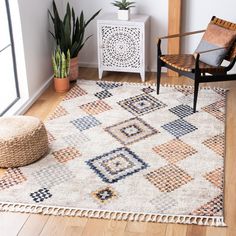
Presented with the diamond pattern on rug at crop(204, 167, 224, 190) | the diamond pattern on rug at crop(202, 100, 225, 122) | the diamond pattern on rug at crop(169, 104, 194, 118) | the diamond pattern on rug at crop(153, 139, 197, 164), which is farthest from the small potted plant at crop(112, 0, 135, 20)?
the diamond pattern on rug at crop(204, 167, 224, 190)

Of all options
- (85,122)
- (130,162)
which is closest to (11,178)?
(130,162)

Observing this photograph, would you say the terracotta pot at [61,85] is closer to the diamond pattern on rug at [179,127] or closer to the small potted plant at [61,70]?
the small potted plant at [61,70]

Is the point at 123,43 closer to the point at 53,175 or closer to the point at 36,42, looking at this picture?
the point at 36,42

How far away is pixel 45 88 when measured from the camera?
4570 millimetres

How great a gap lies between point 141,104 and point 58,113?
0.72m

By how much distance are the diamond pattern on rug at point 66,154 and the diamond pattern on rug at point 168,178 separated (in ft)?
1.87

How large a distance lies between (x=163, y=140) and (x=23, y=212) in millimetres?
1232

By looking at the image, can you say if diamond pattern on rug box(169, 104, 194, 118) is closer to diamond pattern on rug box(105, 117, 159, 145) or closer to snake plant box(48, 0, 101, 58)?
diamond pattern on rug box(105, 117, 159, 145)

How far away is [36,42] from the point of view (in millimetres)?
4340

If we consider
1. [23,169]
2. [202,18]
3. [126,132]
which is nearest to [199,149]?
[126,132]

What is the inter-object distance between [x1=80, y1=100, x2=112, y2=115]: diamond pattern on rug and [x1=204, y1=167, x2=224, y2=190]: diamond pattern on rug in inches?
48.6

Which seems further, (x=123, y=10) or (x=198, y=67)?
(x=123, y=10)

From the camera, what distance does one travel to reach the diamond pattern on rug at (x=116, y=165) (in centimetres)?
318

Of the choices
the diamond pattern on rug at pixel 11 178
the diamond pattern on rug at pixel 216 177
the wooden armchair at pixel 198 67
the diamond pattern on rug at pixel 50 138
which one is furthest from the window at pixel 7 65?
the diamond pattern on rug at pixel 216 177
